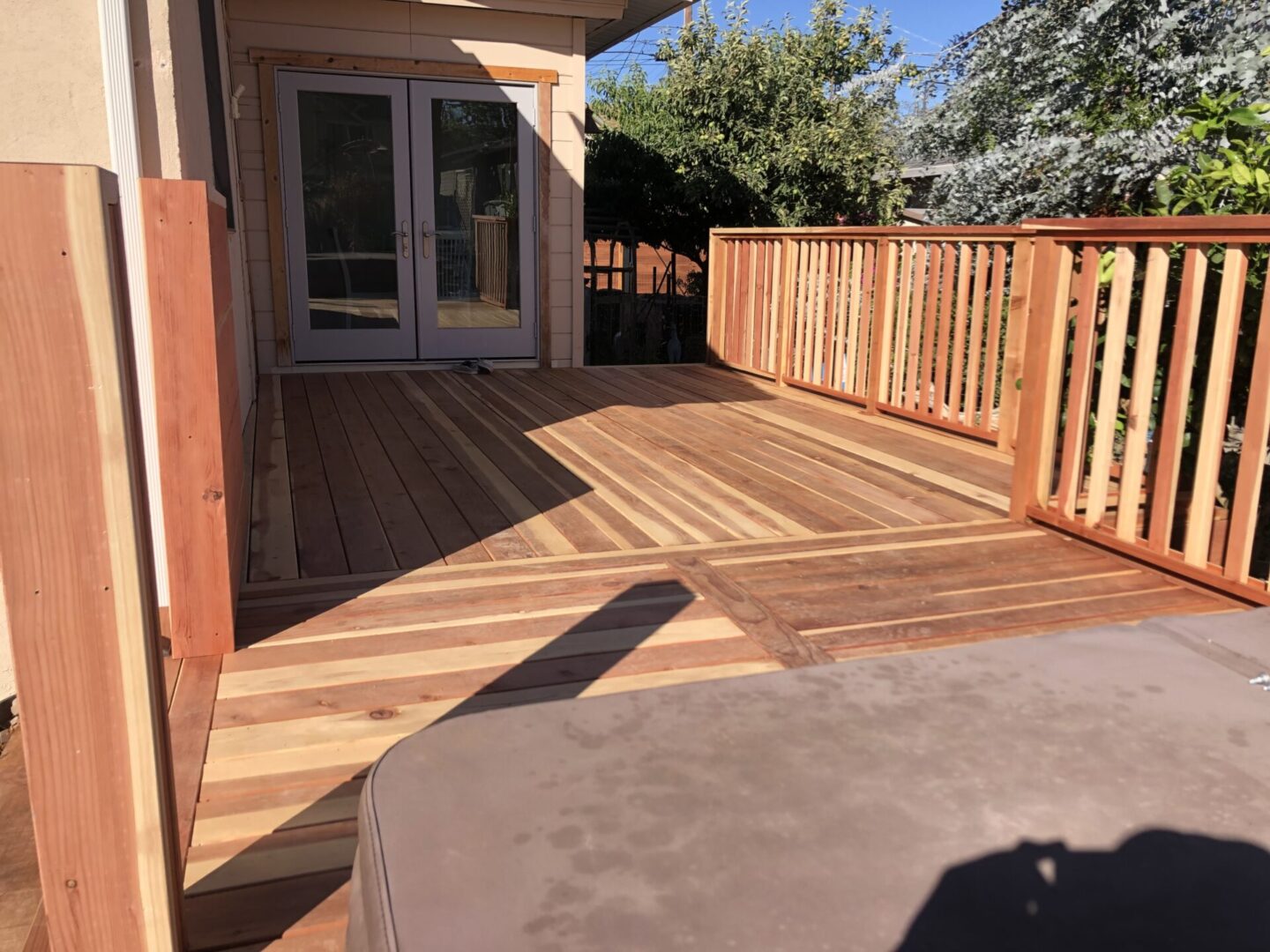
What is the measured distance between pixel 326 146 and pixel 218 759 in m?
6.41

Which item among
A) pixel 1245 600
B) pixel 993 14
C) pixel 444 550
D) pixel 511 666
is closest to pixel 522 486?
pixel 444 550

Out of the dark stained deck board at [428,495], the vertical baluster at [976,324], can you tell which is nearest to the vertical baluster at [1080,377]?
the vertical baluster at [976,324]

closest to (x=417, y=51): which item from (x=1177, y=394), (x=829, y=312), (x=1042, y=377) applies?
(x=829, y=312)

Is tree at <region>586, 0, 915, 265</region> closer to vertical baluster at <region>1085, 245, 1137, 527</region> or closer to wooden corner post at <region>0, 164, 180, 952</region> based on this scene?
vertical baluster at <region>1085, 245, 1137, 527</region>

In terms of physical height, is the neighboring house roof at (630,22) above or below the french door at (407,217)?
above

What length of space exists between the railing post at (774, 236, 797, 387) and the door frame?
2066 mm

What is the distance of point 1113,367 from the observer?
3193 millimetres

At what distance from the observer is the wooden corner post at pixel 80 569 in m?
1.18

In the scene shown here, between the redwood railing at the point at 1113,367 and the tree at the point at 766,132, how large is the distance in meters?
5.40

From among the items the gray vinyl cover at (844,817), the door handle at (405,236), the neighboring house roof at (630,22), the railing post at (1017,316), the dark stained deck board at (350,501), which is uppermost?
the neighboring house roof at (630,22)

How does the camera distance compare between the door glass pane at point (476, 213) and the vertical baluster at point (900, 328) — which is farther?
the door glass pane at point (476, 213)

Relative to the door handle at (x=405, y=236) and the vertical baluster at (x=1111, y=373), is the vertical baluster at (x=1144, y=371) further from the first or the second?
the door handle at (x=405, y=236)

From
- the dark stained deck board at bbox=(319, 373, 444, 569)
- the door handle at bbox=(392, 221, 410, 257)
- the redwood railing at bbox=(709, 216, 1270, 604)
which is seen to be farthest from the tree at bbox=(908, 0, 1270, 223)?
the dark stained deck board at bbox=(319, 373, 444, 569)

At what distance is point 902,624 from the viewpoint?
2736 millimetres
